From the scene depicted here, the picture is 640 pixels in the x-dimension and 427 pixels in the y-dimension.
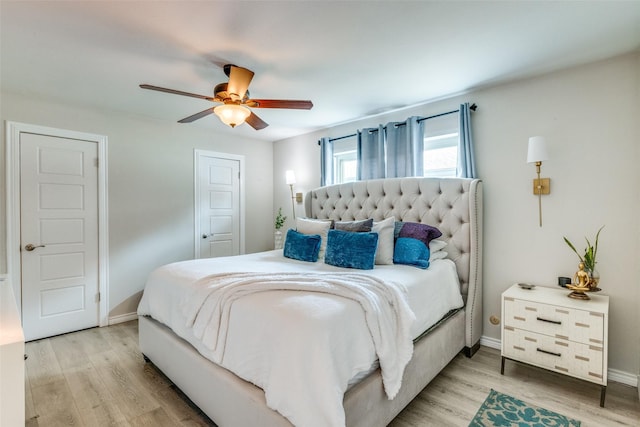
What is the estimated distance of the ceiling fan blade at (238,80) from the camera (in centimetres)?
214

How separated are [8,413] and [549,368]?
295 centimetres

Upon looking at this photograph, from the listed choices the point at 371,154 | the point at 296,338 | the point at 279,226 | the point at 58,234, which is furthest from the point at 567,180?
the point at 58,234

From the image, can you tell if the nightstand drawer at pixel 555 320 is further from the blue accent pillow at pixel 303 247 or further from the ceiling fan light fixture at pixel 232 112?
Result: the ceiling fan light fixture at pixel 232 112

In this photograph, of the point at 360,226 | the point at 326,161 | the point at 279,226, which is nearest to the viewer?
the point at 360,226

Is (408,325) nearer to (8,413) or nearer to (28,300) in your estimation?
(8,413)

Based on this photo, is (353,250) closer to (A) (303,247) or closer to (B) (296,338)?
(A) (303,247)

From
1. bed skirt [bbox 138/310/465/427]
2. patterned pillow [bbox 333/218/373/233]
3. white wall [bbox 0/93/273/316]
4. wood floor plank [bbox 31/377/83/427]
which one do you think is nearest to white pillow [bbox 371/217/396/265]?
patterned pillow [bbox 333/218/373/233]

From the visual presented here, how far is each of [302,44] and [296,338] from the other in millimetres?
1883

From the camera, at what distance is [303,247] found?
293cm

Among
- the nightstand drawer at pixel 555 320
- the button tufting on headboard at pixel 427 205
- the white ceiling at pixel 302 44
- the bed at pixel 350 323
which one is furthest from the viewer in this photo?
the button tufting on headboard at pixel 427 205

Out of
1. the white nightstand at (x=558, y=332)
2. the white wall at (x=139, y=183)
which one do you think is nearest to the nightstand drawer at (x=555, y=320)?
the white nightstand at (x=558, y=332)

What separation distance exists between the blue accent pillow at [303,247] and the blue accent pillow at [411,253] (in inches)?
28.9

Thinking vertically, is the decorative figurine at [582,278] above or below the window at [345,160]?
below

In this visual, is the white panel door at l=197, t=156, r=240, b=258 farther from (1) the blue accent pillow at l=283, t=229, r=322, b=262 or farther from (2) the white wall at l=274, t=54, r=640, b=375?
(2) the white wall at l=274, t=54, r=640, b=375
